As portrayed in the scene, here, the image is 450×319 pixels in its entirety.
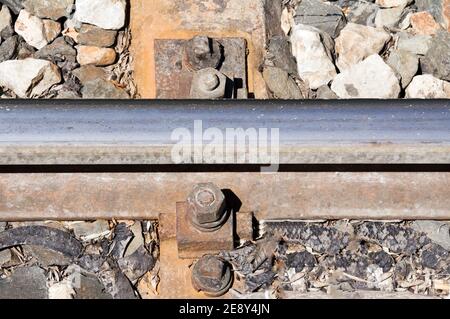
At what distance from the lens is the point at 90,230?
3225 mm

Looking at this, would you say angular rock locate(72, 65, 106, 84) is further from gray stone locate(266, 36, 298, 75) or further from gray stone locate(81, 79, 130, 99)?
gray stone locate(266, 36, 298, 75)

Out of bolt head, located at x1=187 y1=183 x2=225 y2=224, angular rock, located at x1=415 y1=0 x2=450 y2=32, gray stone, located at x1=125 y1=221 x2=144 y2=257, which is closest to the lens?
bolt head, located at x1=187 y1=183 x2=225 y2=224

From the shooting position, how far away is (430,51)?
3.70m

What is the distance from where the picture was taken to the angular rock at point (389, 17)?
3.81 metres

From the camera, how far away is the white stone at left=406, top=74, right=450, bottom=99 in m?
3.61

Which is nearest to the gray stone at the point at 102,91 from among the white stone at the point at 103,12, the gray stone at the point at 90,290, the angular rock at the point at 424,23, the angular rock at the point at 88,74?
the angular rock at the point at 88,74

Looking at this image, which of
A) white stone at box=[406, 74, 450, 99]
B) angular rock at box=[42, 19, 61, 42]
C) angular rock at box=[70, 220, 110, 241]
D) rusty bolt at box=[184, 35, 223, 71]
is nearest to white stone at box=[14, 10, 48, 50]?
angular rock at box=[42, 19, 61, 42]

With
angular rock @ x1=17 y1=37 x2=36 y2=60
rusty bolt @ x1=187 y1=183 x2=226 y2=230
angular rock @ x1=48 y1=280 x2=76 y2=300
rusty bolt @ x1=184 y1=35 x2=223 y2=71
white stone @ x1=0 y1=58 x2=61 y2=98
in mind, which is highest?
angular rock @ x1=17 y1=37 x2=36 y2=60

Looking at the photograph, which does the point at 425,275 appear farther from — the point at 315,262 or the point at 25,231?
the point at 25,231

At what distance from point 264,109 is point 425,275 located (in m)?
0.87

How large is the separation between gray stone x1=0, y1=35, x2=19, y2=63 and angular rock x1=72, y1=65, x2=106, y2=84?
28 centimetres

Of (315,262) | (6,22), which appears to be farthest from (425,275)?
(6,22)

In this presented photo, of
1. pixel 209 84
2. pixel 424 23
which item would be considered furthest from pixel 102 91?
pixel 424 23

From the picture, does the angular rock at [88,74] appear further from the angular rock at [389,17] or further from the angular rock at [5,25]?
the angular rock at [389,17]
